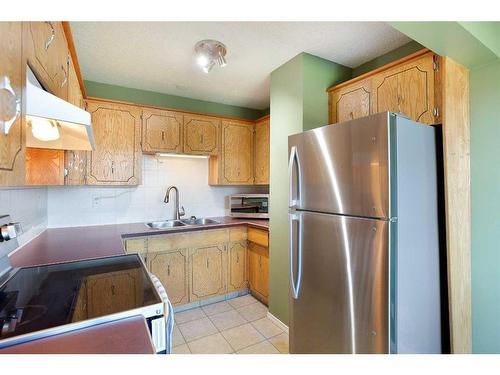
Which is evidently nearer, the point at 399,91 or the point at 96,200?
the point at 399,91

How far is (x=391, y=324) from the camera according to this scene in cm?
116

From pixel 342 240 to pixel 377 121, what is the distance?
638 mm

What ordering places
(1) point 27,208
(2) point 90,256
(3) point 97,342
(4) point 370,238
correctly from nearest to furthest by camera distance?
(3) point 97,342
(4) point 370,238
(2) point 90,256
(1) point 27,208

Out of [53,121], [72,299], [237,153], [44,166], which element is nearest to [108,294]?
[72,299]

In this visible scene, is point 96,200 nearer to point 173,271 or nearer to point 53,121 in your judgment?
point 173,271

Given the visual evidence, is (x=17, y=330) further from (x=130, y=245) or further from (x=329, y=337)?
(x=130, y=245)

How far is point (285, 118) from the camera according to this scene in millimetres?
2236

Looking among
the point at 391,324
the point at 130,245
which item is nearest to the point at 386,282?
the point at 391,324

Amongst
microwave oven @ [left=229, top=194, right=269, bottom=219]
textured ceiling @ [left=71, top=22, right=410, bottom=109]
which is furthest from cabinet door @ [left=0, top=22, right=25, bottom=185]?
microwave oven @ [left=229, top=194, right=269, bottom=219]

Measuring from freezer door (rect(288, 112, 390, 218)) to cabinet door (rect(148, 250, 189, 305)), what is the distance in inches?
58.9

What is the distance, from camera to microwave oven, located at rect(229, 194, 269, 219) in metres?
3.07

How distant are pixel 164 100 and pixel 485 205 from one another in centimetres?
298

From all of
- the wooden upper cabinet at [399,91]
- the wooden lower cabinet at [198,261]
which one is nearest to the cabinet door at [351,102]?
the wooden upper cabinet at [399,91]

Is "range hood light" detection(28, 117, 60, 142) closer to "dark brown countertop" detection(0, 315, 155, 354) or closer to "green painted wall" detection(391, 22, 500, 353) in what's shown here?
"dark brown countertop" detection(0, 315, 155, 354)
